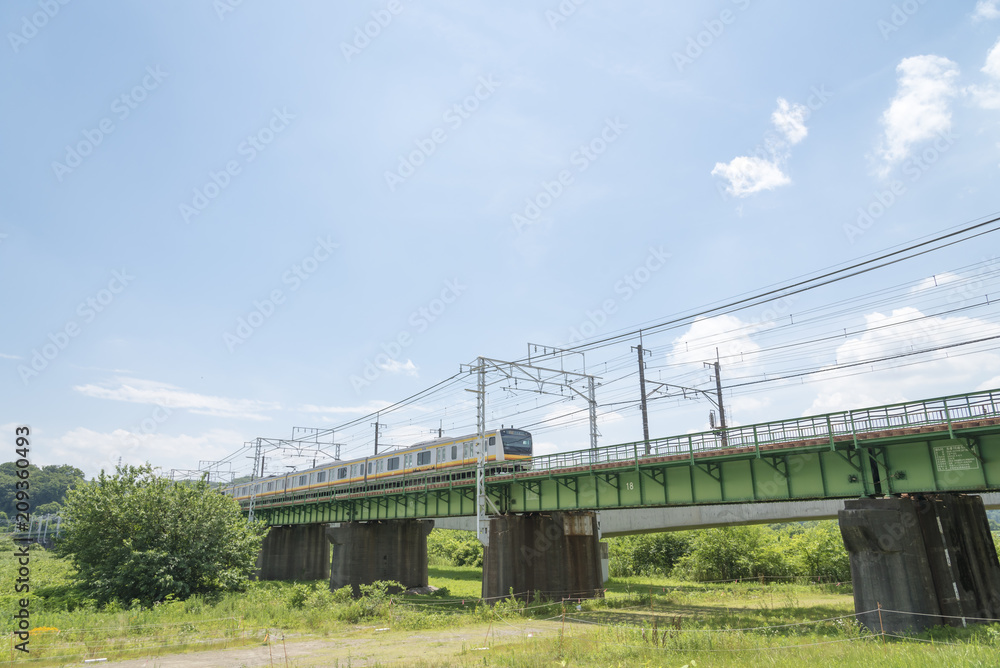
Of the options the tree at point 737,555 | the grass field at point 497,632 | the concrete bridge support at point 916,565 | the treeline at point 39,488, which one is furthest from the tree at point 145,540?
the treeline at point 39,488

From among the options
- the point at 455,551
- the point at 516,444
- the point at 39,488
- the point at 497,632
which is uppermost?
the point at 39,488

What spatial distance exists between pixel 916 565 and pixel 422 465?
95.1 feet

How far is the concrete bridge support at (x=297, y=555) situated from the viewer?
58.1 meters

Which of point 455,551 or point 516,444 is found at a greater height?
point 516,444

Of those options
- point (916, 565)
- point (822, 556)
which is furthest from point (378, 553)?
point (916, 565)

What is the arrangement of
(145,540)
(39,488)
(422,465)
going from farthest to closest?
1. (39,488)
2. (422,465)
3. (145,540)

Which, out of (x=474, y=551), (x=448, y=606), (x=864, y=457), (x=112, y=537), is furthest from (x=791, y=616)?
(x=474, y=551)

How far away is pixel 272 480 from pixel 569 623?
148ft

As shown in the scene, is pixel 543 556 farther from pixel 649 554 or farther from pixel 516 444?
pixel 649 554

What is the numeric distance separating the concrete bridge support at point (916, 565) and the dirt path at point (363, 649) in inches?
443

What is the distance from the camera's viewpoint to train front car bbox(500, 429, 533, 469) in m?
36.7

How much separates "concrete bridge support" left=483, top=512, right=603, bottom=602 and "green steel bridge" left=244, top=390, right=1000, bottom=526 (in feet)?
4.73

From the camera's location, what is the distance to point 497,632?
24125 mm

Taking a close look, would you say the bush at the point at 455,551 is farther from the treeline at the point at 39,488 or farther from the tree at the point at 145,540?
the treeline at the point at 39,488
